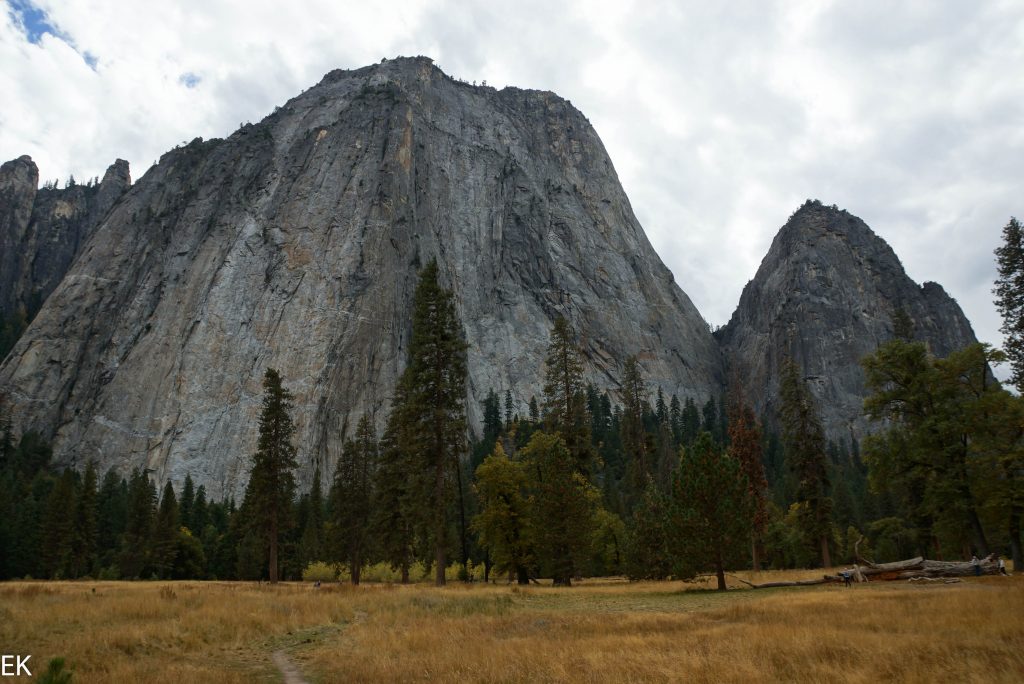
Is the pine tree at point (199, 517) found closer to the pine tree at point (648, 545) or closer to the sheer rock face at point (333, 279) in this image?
the sheer rock face at point (333, 279)

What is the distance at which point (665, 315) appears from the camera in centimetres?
17588

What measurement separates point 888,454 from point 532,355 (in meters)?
114

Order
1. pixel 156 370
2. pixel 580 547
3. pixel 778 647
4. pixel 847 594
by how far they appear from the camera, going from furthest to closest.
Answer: pixel 156 370 → pixel 580 547 → pixel 847 594 → pixel 778 647

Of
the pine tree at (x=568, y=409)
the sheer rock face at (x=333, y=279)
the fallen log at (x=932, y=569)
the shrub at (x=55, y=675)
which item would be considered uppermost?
the sheer rock face at (x=333, y=279)

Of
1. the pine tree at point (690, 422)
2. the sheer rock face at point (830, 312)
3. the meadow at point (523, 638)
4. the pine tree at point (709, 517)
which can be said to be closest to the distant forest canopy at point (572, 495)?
the pine tree at point (709, 517)

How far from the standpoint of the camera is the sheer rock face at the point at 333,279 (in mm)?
116625

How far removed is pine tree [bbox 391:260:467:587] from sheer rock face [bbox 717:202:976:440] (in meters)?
145

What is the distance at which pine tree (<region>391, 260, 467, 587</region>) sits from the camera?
3241 cm

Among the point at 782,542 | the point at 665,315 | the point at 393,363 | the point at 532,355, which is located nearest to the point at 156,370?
the point at 393,363

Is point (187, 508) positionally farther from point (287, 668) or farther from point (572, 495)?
point (287, 668)

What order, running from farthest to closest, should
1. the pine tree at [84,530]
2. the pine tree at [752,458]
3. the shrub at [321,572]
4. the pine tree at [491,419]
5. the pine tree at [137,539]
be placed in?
the pine tree at [491,419], the pine tree at [84,530], the pine tree at [137,539], the shrub at [321,572], the pine tree at [752,458]

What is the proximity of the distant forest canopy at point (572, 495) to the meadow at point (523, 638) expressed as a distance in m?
6.77

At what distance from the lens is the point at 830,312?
567ft

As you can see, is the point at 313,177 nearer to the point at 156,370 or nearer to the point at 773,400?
the point at 156,370
